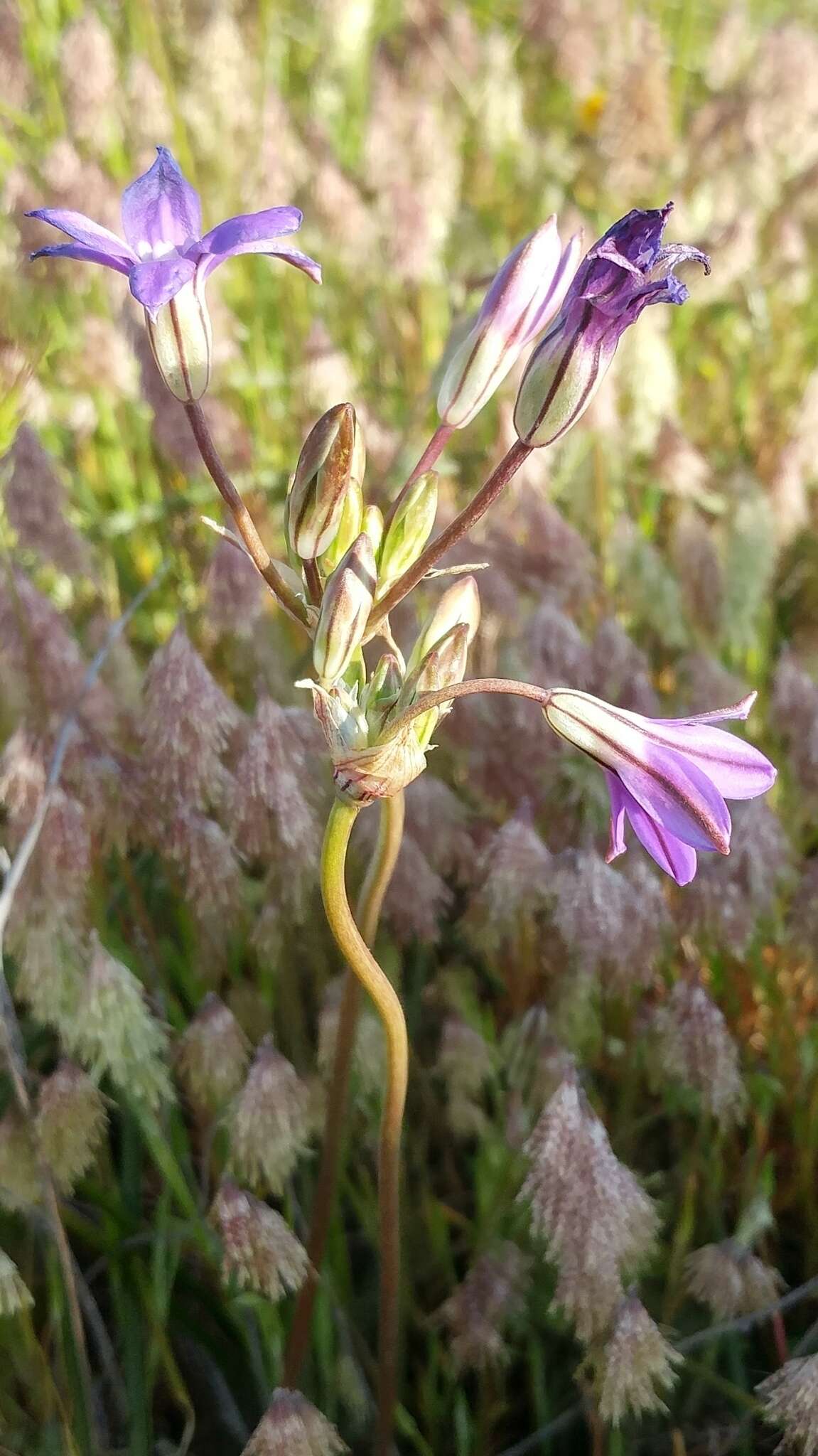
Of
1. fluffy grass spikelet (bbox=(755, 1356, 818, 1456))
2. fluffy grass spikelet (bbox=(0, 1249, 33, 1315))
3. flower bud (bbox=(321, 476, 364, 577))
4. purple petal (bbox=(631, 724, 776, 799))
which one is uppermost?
flower bud (bbox=(321, 476, 364, 577))

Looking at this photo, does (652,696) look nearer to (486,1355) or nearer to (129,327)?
(486,1355)

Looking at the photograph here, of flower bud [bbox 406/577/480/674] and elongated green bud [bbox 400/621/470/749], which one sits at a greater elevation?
flower bud [bbox 406/577/480/674]

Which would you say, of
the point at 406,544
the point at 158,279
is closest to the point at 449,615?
the point at 406,544

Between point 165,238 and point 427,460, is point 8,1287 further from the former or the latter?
point 165,238

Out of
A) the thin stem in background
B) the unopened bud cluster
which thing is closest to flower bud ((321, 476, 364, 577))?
the unopened bud cluster

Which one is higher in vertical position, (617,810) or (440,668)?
(440,668)

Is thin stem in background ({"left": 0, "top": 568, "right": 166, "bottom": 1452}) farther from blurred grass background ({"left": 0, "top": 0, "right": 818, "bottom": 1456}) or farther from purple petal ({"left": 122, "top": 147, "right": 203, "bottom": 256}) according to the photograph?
purple petal ({"left": 122, "top": 147, "right": 203, "bottom": 256})

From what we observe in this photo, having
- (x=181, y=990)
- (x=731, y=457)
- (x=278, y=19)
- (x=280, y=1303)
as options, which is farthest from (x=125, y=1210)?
(x=278, y=19)
